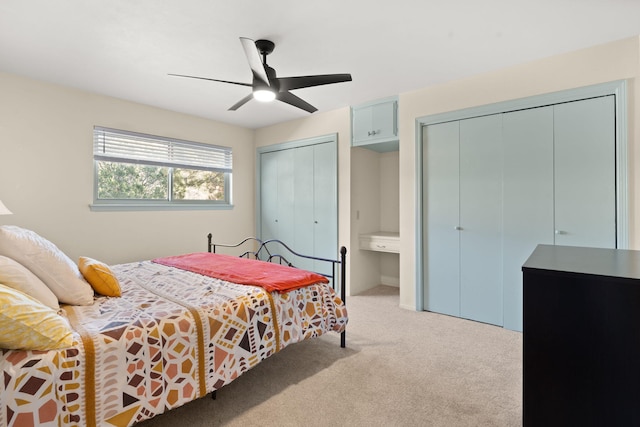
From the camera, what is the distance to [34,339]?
1262mm

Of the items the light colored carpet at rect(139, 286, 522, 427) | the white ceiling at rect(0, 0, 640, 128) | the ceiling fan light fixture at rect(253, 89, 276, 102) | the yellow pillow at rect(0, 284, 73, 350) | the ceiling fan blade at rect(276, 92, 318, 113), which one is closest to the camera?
the yellow pillow at rect(0, 284, 73, 350)

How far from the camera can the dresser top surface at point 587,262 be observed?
100 centimetres

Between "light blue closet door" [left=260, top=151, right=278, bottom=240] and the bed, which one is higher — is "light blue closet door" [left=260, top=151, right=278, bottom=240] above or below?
above

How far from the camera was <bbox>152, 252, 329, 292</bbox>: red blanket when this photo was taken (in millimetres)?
2289

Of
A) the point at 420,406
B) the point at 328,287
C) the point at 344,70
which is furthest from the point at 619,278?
the point at 344,70

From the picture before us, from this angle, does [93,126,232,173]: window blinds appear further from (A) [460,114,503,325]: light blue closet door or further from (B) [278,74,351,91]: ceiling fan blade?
(A) [460,114,503,325]: light blue closet door

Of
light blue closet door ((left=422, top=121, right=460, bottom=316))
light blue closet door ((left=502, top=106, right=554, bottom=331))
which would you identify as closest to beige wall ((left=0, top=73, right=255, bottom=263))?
light blue closet door ((left=422, top=121, right=460, bottom=316))

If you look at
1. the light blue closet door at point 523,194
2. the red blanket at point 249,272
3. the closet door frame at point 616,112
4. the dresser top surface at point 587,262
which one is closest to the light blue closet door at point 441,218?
the closet door frame at point 616,112

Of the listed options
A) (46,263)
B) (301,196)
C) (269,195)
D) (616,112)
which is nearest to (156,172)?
(269,195)

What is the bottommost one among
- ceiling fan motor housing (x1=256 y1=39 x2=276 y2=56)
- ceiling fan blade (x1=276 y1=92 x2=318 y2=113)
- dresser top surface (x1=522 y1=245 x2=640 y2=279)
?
dresser top surface (x1=522 y1=245 x2=640 y2=279)

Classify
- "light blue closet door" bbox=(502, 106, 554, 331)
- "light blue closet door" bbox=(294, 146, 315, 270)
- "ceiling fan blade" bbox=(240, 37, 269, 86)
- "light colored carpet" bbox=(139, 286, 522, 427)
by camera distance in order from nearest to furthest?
1. "light colored carpet" bbox=(139, 286, 522, 427)
2. "ceiling fan blade" bbox=(240, 37, 269, 86)
3. "light blue closet door" bbox=(502, 106, 554, 331)
4. "light blue closet door" bbox=(294, 146, 315, 270)

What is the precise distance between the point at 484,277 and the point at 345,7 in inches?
105

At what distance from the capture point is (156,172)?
14.0 ft

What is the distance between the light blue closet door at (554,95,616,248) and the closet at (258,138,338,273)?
7.88 ft
